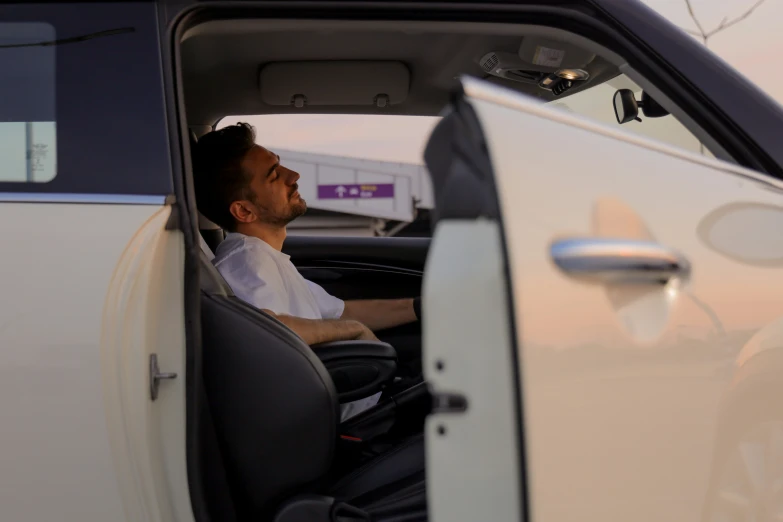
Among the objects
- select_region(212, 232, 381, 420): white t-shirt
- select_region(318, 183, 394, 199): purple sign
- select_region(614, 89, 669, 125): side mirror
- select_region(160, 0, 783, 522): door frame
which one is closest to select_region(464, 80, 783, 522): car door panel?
select_region(160, 0, 783, 522): door frame

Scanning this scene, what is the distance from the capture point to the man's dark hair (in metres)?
2.39

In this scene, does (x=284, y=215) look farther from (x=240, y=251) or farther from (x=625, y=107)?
(x=625, y=107)

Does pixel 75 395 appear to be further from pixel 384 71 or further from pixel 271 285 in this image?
pixel 384 71

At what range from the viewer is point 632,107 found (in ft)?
5.64

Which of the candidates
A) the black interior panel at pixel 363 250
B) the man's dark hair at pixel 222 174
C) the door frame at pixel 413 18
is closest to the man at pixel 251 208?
the man's dark hair at pixel 222 174

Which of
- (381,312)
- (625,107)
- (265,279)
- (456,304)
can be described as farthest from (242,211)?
(456,304)

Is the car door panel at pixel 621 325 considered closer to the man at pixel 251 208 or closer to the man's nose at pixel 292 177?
the man at pixel 251 208

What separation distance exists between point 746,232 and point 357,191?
13.9 meters

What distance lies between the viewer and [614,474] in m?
1.07

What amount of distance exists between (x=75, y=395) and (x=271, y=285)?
35.6 inches

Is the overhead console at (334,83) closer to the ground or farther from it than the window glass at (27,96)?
farther from it

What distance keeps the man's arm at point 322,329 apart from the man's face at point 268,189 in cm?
52

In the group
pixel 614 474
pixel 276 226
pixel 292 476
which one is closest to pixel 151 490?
pixel 292 476

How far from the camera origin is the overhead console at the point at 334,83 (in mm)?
2426
